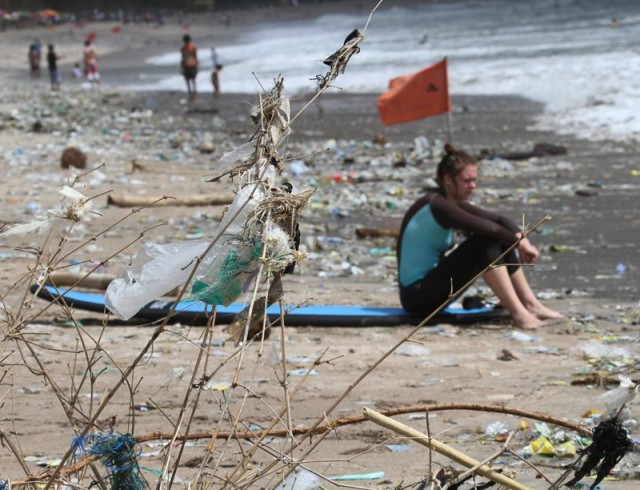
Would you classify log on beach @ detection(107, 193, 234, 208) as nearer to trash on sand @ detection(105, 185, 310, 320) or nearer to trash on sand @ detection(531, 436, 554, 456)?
trash on sand @ detection(531, 436, 554, 456)

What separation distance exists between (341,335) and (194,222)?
3640 mm

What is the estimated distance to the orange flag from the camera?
11227 mm

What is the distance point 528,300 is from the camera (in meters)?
6.24

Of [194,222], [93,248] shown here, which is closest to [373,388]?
[93,248]

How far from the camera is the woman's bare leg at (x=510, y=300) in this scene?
6.09 metres

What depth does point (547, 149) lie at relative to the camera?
13.2 m

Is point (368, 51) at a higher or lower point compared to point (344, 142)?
higher

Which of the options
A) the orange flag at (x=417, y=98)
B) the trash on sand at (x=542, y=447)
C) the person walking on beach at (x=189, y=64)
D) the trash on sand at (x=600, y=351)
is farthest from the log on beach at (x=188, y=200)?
the person walking on beach at (x=189, y=64)

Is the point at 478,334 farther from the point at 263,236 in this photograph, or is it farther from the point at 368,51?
the point at 368,51

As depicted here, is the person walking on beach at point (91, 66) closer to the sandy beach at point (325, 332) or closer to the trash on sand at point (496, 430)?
the sandy beach at point (325, 332)

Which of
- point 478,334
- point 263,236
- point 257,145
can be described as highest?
point 257,145

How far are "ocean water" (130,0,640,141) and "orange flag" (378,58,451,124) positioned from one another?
2.96 feet

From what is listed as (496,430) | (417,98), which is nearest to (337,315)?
(496,430)

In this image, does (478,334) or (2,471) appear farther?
(478,334)
